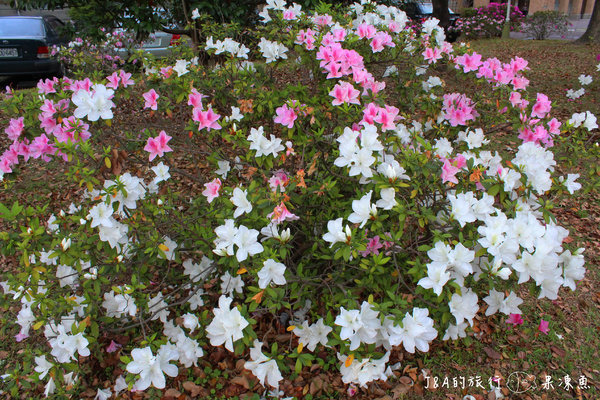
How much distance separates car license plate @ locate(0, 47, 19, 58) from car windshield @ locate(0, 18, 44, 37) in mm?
295

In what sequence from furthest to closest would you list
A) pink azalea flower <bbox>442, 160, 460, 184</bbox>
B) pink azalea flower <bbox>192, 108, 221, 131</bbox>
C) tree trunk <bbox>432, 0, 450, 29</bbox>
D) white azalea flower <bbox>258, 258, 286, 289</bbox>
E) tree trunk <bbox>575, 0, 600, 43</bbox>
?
tree trunk <bbox>432, 0, 450, 29</bbox> < tree trunk <bbox>575, 0, 600, 43</bbox> < pink azalea flower <bbox>192, 108, 221, 131</bbox> < pink azalea flower <bbox>442, 160, 460, 184</bbox> < white azalea flower <bbox>258, 258, 286, 289</bbox>

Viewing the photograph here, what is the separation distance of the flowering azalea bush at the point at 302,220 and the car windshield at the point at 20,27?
6.83 m

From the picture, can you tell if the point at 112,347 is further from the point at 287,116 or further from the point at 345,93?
the point at 345,93

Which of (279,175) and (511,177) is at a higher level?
(511,177)

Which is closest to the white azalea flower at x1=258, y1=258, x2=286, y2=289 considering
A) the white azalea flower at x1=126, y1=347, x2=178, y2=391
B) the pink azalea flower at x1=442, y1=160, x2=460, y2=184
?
the white azalea flower at x1=126, y1=347, x2=178, y2=391

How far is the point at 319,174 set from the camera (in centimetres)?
228

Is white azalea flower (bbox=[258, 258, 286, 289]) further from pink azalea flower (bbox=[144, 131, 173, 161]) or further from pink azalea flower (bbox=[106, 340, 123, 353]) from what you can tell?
pink azalea flower (bbox=[106, 340, 123, 353])

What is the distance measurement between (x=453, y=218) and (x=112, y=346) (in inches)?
74.6

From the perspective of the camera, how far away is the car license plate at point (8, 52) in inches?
303

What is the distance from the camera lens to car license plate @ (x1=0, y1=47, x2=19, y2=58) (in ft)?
25.3

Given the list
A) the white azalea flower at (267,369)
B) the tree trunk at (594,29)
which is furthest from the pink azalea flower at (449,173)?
the tree trunk at (594,29)

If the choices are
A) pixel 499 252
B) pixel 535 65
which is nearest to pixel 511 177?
pixel 499 252

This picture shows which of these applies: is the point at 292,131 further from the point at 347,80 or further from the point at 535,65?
the point at 535,65

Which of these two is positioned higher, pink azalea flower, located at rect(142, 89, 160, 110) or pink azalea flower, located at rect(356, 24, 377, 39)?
pink azalea flower, located at rect(356, 24, 377, 39)
